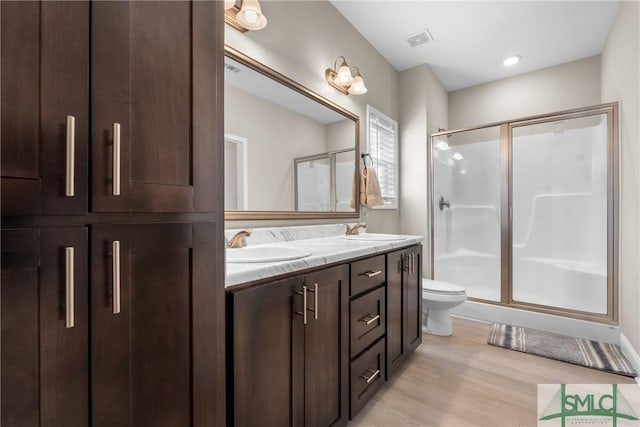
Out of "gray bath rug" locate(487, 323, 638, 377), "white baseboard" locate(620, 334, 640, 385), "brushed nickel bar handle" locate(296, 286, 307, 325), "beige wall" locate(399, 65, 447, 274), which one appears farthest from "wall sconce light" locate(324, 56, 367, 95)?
"white baseboard" locate(620, 334, 640, 385)

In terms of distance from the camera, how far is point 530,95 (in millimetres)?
3178

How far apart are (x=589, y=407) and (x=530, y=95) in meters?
2.97

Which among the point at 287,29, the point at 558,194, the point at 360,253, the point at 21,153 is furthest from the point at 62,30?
the point at 558,194

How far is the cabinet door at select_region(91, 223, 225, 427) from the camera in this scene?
22.1 inches

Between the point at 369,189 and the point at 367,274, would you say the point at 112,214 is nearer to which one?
the point at 367,274

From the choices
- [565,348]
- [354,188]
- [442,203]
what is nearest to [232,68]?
[354,188]

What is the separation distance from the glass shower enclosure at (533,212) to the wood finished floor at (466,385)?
81 cm

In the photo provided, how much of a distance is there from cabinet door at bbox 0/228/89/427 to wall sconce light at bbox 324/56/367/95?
1.96 metres

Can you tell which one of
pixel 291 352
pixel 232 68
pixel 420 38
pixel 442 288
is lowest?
pixel 442 288

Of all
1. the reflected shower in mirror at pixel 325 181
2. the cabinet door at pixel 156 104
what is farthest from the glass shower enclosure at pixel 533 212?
the cabinet door at pixel 156 104

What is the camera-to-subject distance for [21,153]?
1.52 feet

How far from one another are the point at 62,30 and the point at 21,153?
0.23m

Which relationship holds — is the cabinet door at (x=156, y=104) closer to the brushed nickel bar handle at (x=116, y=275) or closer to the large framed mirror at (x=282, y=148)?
the brushed nickel bar handle at (x=116, y=275)

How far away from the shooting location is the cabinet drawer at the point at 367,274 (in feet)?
4.36
